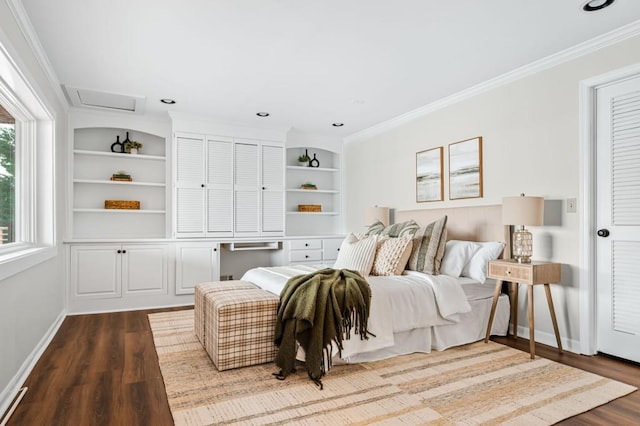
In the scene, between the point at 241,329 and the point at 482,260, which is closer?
the point at 241,329

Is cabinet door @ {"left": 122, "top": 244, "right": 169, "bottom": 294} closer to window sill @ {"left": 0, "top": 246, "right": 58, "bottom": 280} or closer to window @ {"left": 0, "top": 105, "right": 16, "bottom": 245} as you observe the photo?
window sill @ {"left": 0, "top": 246, "right": 58, "bottom": 280}

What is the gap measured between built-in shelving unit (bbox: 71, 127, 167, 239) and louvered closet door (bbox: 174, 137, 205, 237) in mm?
253

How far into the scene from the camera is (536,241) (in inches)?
135

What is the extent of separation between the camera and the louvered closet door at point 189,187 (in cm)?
505

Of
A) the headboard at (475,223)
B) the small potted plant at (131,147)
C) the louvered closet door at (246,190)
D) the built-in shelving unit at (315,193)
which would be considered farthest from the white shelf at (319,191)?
the small potted plant at (131,147)

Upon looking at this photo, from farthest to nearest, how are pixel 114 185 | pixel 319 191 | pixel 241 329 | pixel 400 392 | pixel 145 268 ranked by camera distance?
1. pixel 319 191
2. pixel 114 185
3. pixel 145 268
4. pixel 241 329
5. pixel 400 392

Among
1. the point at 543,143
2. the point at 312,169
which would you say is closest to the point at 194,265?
the point at 312,169

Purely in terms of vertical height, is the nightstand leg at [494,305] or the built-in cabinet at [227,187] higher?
the built-in cabinet at [227,187]

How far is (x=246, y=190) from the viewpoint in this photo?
547 centimetres

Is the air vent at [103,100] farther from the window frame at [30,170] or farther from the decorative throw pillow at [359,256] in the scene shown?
the decorative throw pillow at [359,256]

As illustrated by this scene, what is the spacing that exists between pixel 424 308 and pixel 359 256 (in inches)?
29.8

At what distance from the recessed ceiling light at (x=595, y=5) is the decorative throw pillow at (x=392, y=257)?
2036 mm

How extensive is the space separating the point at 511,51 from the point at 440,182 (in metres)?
1.55

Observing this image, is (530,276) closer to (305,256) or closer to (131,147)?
(305,256)
